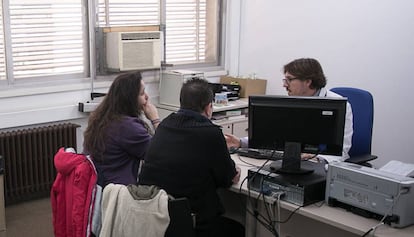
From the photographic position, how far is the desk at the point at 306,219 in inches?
84.4

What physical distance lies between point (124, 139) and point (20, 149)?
1.71 metres

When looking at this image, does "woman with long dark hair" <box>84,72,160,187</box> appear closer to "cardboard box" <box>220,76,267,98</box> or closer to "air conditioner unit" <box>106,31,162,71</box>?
"air conditioner unit" <box>106,31,162,71</box>

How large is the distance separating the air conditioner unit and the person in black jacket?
2.12 meters

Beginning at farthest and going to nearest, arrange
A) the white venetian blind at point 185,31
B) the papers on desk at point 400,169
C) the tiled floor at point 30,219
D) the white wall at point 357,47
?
the white venetian blind at point 185,31 → the white wall at point 357,47 → the tiled floor at point 30,219 → the papers on desk at point 400,169

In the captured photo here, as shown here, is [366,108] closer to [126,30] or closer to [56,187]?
[56,187]

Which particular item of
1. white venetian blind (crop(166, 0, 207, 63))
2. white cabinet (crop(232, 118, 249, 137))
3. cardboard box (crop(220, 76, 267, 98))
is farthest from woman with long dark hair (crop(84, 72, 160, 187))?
cardboard box (crop(220, 76, 267, 98))

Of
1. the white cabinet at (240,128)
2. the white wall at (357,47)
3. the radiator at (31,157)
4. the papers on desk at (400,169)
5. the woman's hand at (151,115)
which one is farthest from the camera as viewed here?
the white cabinet at (240,128)

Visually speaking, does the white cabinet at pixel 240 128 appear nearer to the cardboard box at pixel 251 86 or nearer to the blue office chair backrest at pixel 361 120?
the cardboard box at pixel 251 86

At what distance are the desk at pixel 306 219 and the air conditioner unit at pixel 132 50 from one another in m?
1.86

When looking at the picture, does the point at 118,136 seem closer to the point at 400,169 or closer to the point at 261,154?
the point at 261,154

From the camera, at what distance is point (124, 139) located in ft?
8.80

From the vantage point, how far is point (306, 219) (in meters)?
2.58

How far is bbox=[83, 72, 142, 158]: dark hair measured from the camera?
2.68 meters

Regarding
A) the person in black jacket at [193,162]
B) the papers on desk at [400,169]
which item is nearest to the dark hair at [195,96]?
the person in black jacket at [193,162]
